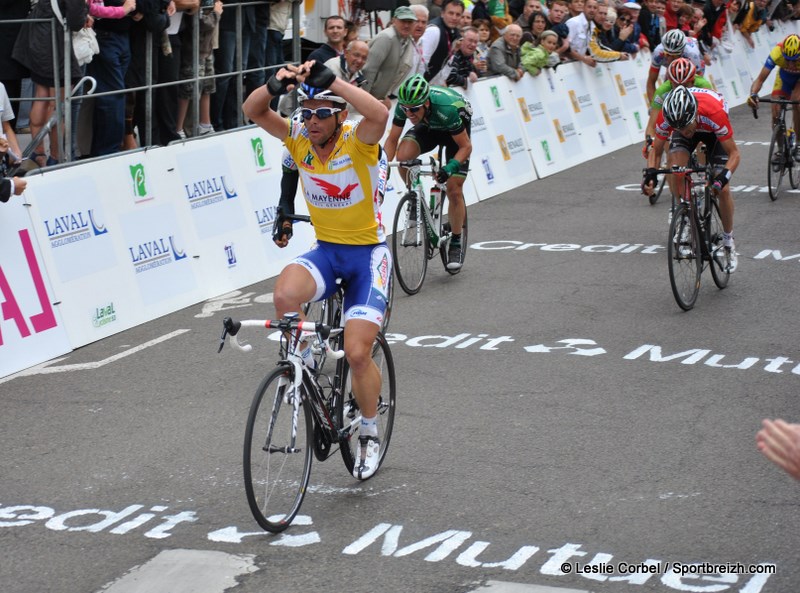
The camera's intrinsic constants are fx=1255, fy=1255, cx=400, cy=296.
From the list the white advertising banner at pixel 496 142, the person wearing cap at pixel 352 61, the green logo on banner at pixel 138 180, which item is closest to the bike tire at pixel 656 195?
the white advertising banner at pixel 496 142

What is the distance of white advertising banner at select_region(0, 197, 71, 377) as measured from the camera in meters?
9.52

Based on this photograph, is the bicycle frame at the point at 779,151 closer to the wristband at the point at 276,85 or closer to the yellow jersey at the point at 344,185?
the yellow jersey at the point at 344,185

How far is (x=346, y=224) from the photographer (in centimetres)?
712

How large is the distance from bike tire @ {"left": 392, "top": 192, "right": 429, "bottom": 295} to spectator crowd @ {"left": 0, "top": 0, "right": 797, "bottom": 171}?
295 cm

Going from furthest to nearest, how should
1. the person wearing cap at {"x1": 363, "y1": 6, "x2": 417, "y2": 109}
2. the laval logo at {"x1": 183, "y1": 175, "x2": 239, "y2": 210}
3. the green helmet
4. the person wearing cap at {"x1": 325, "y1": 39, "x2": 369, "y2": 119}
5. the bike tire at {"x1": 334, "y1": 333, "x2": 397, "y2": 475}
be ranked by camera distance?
the person wearing cap at {"x1": 363, "y1": 6, "x2": 417, "y2": 109} < the person wearing cap at {"x1": 325, "y1": 39, "x2": 369, "y2": 119} < the laval logo at {"x1": 183, "y1": 175, "x2": 239, "y2": 210} < the green helmet < the bike tire at {"x1": 334, "y1": 333, "x2": 397, "y2": 475}

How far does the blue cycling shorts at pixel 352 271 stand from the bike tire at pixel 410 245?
4486 mm

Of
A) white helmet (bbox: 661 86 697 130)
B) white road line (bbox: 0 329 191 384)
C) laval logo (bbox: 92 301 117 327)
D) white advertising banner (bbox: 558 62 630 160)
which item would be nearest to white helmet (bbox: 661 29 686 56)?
white helmet (bbox: 661 86 697 130)

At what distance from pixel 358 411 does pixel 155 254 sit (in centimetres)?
477

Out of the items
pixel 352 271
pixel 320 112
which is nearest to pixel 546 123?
pixel 352 271

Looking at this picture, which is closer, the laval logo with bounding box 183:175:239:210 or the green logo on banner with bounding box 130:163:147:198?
the green logo on banner with bounding box 130:163:147:198

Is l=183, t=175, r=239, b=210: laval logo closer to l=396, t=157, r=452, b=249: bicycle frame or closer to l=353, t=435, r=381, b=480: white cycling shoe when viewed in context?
l=396, t=157, r=452, b=249: bicycle frame

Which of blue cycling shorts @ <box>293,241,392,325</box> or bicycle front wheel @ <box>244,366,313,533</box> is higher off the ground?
blue cycling shorts @ <box>293,241,392,325</box>

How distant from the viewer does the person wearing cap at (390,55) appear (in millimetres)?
14961

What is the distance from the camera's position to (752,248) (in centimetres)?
1367
